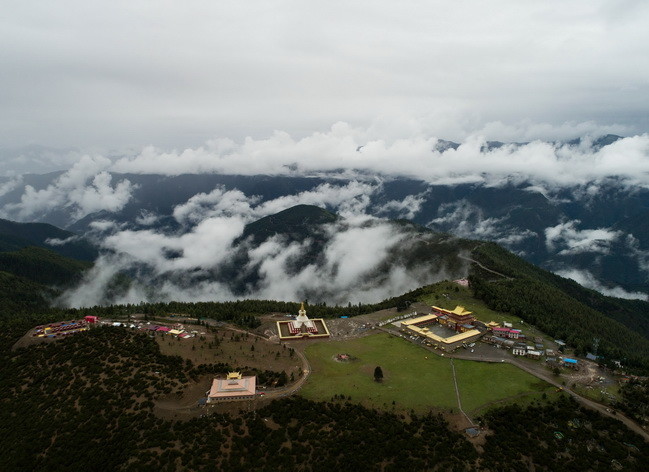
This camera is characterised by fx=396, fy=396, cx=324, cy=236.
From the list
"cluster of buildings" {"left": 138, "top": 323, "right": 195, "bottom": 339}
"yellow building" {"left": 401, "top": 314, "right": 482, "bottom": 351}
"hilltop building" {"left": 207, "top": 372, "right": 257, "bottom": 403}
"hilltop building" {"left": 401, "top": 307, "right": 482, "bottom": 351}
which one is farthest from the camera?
"cluster of buildings" {"left": 138, "top": 323, "right": 195, "bottom": 339}

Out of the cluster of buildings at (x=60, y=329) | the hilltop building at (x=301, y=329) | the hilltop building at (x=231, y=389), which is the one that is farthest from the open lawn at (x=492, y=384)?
the cluster of buildings at (x=60, y=329)

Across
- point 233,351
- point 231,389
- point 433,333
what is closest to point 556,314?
point 433,333

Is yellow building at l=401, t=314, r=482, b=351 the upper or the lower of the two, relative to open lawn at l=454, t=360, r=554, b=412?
lower

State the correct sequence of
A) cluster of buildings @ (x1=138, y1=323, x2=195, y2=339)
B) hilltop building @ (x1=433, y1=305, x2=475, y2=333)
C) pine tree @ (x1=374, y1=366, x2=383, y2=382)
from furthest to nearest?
1. hilltop building @ (x1=433, y1=305, x2=475, y2=333)
2. cluster of buildings @ (x1=138, y1=323, x2=195, y2=339)
3. pine tree @ (x1=374, y1=366, x2=383, y2=382)

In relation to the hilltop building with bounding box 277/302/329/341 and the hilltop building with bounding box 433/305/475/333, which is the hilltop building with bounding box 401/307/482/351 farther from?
the hilltop building with bounding box 277/302/329/341

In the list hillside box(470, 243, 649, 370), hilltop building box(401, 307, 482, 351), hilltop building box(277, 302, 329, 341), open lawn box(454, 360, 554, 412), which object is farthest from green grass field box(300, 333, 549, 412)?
hillside box(470, 243, 649, 370)

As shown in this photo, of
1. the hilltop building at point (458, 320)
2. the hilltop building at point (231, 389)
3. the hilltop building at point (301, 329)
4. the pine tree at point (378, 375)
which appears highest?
the hilltop building at point (231, 389)

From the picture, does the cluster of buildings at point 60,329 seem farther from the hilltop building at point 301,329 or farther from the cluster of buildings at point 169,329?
the hilltop building at point 301,329
